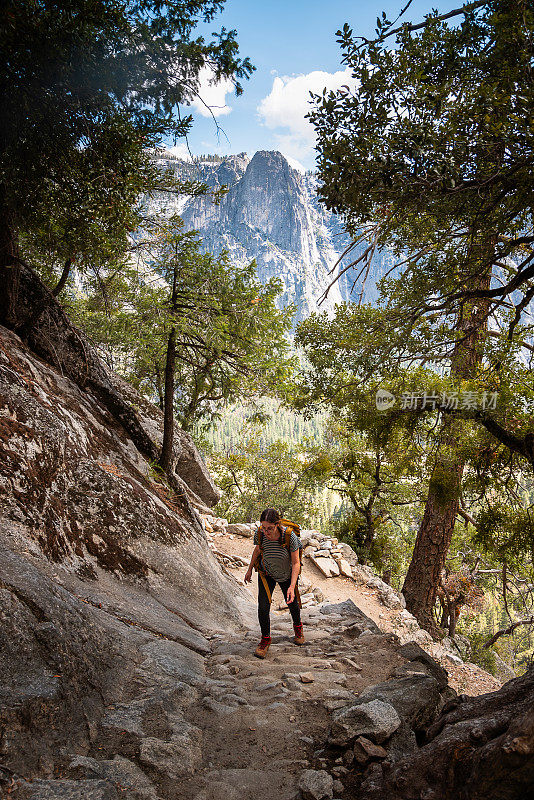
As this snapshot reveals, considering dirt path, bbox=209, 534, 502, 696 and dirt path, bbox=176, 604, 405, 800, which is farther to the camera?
dirt path, bbox=209, 534, 502, 696

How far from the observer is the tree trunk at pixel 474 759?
6.23 feet

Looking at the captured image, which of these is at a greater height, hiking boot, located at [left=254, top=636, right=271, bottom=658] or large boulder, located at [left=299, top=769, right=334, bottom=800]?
large boulder, located at [left=299, top=769, right=334, bottom=800]

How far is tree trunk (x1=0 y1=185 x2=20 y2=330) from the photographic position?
6.20 meters

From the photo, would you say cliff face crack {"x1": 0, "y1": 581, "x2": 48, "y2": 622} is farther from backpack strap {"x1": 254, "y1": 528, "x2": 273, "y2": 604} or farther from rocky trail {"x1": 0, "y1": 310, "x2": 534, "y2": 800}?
backpack strap {"x1": 254, "y1": 528, "x2": 273, "y2": 604}

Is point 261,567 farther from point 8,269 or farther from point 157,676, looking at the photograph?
point 8,269

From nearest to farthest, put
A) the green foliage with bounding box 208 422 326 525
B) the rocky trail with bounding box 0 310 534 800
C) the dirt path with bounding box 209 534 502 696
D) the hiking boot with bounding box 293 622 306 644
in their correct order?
the rocky trail with bounding box 0 310 534 800, the hiking boot with bounding box 293 622 306 644, the dirt path with bounding box 209 534 502 696, the green foliage with bounding box 208 422 326 525

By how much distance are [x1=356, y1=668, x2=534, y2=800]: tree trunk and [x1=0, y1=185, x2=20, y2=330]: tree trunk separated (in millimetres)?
7270

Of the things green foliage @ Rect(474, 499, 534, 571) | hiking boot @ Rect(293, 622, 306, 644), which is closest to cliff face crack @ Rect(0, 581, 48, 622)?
hiking boot @ Rect(293, 622, 306, 644)

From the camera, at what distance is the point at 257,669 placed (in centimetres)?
494

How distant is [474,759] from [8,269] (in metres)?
7.87

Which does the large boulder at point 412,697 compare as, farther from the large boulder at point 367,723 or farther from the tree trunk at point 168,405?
the tree trunk at point 168,405

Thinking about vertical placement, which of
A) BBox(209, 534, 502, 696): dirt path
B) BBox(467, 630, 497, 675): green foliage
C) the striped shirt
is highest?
the striped shirt

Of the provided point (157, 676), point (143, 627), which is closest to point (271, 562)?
point (143, 627)

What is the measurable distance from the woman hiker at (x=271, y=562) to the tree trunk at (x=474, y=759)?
253cm
